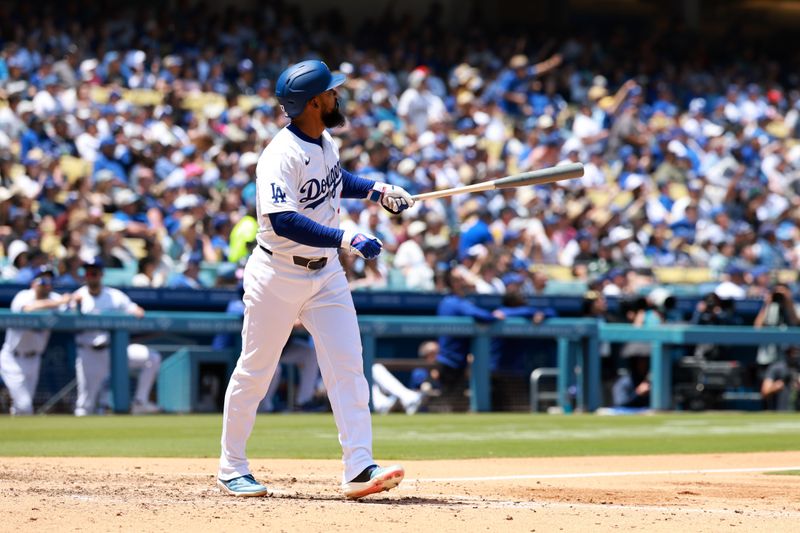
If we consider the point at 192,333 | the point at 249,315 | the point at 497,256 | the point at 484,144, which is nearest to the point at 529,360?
the point at 497,256

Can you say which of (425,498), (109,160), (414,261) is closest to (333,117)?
(425,498)

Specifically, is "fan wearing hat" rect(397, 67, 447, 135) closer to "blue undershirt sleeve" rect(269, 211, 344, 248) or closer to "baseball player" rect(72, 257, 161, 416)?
"baseball player" rect(72, 257, 161, 416)

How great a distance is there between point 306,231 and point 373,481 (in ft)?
3.51

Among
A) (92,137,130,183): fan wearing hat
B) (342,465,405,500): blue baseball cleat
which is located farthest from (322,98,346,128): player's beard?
(92,137,130,183): fan wearing hat

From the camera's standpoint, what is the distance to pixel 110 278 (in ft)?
43.8

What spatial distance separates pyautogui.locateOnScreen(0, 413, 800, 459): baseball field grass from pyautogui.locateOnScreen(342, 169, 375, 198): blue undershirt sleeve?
8.86 ft

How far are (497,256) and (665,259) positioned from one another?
12.1ft

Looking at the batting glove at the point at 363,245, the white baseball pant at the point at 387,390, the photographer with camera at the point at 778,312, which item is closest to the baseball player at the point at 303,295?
the batting glove at the point at 363,245

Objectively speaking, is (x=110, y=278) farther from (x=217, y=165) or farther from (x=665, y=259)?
(x=665, y=259)

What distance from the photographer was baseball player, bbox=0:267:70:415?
1143 centimetres

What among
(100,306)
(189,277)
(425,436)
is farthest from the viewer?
(189,277)

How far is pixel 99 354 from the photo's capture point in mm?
11945

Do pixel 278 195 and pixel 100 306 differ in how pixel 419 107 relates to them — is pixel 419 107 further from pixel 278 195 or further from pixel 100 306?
pixel 278 195

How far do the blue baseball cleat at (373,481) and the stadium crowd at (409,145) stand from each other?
6.37 m
